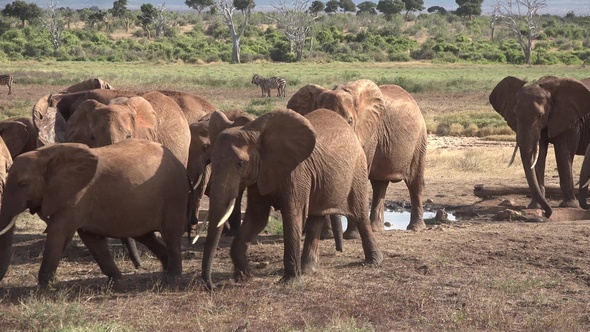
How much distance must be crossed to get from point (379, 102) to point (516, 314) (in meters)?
4.06

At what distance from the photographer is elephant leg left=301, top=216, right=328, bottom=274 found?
9.45 m

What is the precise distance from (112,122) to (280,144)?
2552 millimetres

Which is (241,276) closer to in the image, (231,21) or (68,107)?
(68,107)

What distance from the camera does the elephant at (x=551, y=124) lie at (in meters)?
14.1

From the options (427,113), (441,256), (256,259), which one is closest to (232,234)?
(256,259)

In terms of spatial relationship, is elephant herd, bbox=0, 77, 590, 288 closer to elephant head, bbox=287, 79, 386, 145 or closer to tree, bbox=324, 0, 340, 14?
elephant head, bbox=287, 79, 386, 145

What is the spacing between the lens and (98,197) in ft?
28.6

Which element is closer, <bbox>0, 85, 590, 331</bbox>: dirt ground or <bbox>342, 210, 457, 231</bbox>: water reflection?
<bbox>0, 85, 590, 331</bbox>: dirt ground

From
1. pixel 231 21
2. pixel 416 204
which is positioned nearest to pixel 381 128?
pixel 416 204

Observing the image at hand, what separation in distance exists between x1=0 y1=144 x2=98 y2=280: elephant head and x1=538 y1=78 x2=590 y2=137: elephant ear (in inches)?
306

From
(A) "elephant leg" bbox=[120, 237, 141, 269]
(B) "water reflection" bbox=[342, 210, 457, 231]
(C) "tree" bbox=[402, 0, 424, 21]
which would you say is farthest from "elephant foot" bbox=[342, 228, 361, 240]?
(C) "tree" bbox=[402, 0, 424, 21]

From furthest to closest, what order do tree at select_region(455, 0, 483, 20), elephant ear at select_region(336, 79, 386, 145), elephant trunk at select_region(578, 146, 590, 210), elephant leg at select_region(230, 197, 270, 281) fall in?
tree at select_region(455, 0, 483, 20)
elephant trunk at select_region(578, 146, 590, 210)
elephant ear at select_region(336, 79, 386, 145)
elephant leg at select_region(230, 197, 270, 281)

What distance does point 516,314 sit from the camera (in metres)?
8.00

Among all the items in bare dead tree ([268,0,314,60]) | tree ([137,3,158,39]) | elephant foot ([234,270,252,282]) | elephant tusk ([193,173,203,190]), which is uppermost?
elephant tusk ([193,173,203,190])
